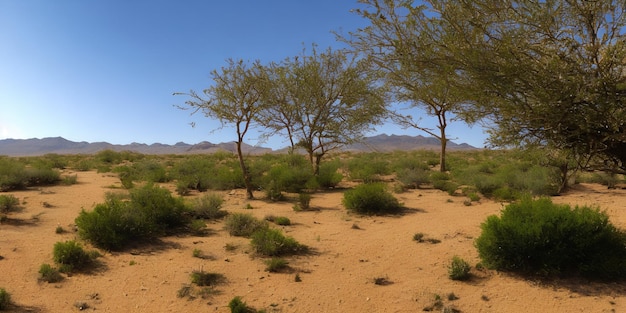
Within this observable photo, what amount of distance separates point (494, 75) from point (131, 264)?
773 cm

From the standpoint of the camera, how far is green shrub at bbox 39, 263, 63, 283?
7.12 metres

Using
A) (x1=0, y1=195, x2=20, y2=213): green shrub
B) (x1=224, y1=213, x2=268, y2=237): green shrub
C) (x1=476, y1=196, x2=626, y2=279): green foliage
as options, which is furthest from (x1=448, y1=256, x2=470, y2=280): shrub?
(x1=0, y1=195, x2=20, y2=213): green shrub

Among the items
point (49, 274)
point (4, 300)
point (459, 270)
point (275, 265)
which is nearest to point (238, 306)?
point (275, 265)

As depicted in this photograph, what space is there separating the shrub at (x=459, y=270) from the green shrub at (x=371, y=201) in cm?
553

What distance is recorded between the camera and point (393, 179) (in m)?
21.7

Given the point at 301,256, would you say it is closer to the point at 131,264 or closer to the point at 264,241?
the point at 264,241

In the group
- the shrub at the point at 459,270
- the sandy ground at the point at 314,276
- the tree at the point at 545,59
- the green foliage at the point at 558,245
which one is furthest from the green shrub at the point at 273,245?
the tree at the point at 545,59

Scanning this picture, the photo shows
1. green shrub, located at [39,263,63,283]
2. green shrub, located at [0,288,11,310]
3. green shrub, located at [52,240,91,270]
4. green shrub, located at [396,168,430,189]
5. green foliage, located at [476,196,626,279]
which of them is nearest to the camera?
green shrub, located at [0,288,11,310]

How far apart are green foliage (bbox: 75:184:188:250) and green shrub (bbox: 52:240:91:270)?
946 mm

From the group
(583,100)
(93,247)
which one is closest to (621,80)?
(583,100)

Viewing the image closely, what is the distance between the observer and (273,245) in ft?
28.7

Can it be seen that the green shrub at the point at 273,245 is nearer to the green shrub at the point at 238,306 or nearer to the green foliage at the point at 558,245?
the green shrub at the point at 238,306

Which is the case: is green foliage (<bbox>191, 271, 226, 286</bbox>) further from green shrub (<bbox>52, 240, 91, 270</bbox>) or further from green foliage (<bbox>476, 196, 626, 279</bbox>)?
green foliage (<bbox>476, 196, 626, 279</bbox>)

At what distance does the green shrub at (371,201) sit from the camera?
42.5 feet
